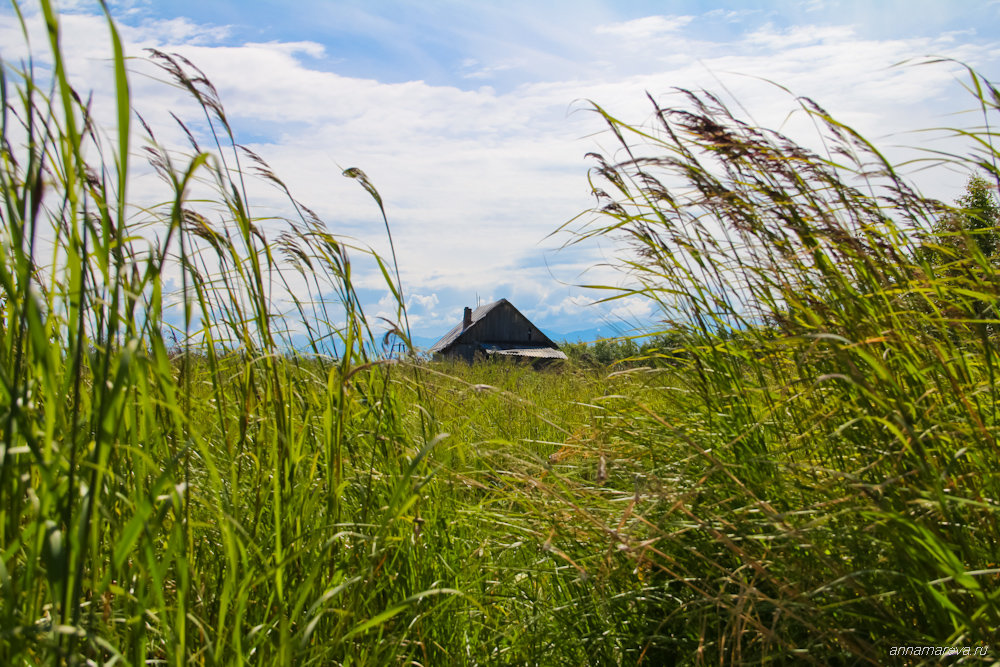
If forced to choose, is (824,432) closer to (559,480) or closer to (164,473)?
(559,480)

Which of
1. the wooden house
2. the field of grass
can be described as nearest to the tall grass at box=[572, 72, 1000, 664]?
the field of grass

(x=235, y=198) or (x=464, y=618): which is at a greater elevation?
(x=235, y=198)

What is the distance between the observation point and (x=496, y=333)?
3372 centimetres

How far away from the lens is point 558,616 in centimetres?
164

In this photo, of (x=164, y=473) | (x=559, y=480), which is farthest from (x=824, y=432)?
(x=164, y=473)

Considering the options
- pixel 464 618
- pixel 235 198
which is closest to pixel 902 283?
pixel 464 618

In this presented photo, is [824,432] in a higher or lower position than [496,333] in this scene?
lower

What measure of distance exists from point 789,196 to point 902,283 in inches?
14.8

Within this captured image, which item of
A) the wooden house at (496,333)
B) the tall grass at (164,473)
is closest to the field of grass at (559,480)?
the tall grass at (164,473)

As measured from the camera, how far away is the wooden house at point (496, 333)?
106 ft

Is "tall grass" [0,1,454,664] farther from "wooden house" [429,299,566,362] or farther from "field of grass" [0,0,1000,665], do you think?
"wooden house" [429,299,566,362]

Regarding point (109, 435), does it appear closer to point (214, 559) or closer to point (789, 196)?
point (214, 559)

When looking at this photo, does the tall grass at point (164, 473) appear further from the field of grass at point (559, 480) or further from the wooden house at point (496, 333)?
the wooden house at point (496, 333)

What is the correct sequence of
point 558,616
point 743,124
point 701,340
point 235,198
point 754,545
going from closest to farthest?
1. point 235,198
2. point 754,545
3. point 558,616
4. point 743,124
5. point 701,340
